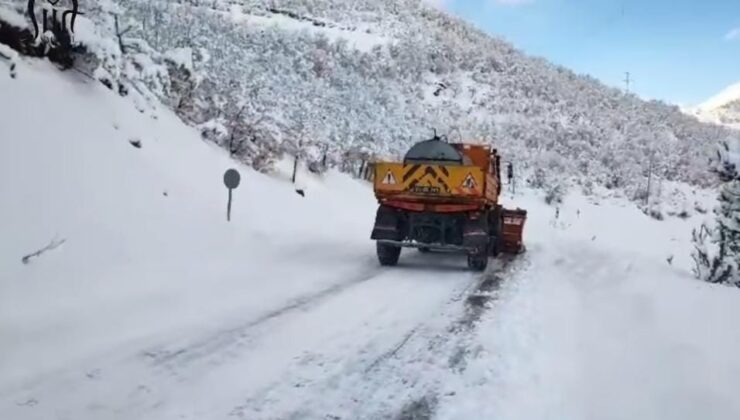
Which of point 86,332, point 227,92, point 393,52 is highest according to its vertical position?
point 393,52

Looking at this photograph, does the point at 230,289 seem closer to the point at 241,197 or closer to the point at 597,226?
the point at 241,197

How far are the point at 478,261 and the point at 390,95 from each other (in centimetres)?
4285

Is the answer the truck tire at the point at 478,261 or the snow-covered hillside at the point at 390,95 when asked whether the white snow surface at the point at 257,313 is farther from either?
the snow-covered hillside at the point at 390,95

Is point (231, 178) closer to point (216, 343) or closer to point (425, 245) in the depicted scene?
point (425, 245)

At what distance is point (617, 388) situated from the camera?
5328 millimetres

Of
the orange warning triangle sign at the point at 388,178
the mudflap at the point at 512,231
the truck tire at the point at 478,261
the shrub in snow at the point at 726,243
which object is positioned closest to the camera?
the shrub in snow at the point at 726,243

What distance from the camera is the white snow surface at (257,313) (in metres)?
4.87

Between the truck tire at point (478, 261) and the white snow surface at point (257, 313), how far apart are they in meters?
0.18

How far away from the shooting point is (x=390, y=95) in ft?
176

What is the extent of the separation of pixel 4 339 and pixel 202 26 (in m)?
42.0

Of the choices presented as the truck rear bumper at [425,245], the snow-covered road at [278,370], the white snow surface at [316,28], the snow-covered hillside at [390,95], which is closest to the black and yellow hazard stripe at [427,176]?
the truck rear bumper at [425,245]

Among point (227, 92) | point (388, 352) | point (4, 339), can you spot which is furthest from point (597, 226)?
point (4, 339)

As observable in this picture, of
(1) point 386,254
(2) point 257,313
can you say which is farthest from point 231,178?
(2) point 257,313

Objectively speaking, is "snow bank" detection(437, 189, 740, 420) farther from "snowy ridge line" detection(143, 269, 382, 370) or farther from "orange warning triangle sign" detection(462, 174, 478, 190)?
"snowy ridge line" detection(143, 269, 382, 370)
